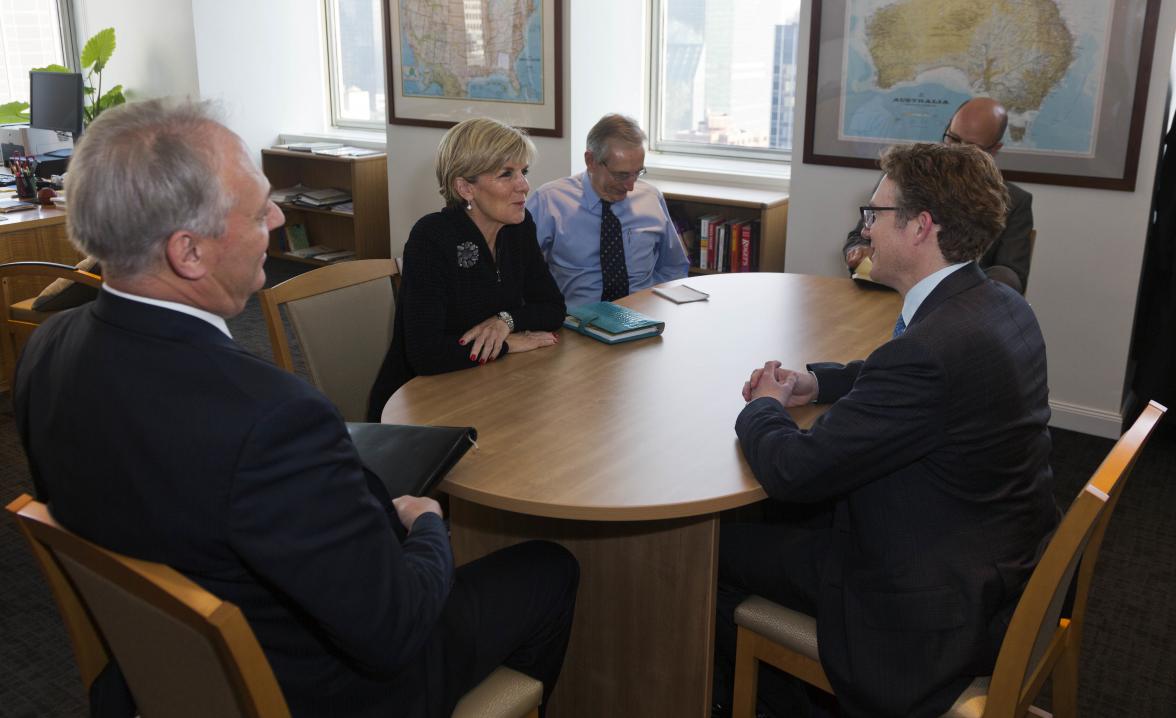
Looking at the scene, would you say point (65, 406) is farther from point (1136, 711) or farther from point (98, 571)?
point (1136, 711)

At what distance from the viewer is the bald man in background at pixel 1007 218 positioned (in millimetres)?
3252

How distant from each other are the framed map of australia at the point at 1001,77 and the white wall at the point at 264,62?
384 cm

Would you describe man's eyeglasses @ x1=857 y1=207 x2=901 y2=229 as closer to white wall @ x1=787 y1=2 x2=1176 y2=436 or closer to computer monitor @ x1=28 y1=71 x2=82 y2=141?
white wall @ x1=787 y1=2 x2=1176 y2=436

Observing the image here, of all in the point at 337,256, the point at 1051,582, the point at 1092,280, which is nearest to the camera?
the point at 1051,582

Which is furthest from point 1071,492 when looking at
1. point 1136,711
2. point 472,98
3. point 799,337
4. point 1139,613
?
point 472,98

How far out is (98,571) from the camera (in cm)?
111

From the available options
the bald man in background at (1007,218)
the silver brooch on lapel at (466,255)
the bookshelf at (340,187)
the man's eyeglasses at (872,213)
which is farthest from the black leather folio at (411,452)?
the bookshelf at (340,187)

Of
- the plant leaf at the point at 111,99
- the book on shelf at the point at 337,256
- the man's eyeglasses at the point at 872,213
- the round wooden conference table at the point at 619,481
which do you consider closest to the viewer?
the round wooden conference table at the point at 619,481

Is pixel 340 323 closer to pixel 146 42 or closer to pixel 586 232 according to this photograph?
pixel 586 232

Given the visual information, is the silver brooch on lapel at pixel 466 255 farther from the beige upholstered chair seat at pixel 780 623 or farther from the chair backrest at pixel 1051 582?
the chair backrest at pixel 1051 582

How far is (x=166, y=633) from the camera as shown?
1.10 m

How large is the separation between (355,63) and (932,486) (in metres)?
6.03

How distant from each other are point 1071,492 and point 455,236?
7.58ft

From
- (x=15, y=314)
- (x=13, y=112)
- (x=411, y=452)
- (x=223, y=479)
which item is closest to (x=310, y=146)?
(x=13, y=112)
